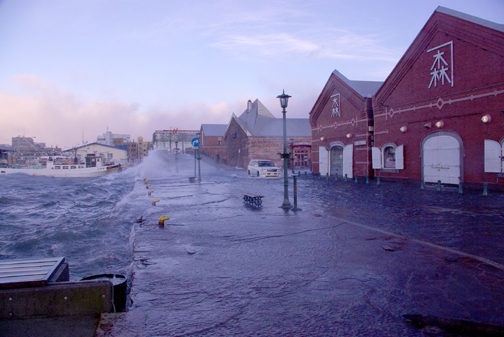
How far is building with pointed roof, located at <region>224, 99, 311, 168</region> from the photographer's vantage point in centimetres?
5056

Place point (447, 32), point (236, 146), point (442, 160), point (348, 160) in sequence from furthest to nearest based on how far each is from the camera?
point (236, 146) → point (348, 160) → point (442, 160) → point (447, 32)

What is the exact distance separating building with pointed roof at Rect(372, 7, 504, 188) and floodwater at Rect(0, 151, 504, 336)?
5.56 metres

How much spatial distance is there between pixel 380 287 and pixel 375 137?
21.3 m

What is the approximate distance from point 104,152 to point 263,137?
57854 mm

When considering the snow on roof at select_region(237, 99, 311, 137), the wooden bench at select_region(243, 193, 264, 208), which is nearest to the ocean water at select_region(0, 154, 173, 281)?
the wooden bench at select_region(243, 193, 264, 208)

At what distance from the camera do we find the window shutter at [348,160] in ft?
91.4

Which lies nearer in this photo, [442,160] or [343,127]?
[442,160]

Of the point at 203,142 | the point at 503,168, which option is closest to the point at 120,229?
the point at 503,168

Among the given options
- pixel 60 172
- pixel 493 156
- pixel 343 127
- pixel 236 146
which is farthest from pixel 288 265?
pixel 60 172

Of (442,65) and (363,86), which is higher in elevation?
(363,86)

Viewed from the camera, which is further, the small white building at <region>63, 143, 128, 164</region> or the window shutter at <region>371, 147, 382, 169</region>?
the small white building at <region>63, 143, 128, 164</region>

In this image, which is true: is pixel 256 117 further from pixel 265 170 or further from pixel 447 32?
pixel 447 32

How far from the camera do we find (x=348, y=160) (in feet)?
92.8

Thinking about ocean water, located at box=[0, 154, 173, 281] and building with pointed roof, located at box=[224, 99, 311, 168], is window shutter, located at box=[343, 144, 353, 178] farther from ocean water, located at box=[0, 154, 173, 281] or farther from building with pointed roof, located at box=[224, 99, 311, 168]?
ocean water, located at box=[0, 154, 173, 281]
